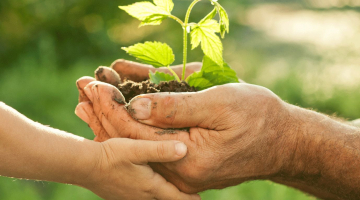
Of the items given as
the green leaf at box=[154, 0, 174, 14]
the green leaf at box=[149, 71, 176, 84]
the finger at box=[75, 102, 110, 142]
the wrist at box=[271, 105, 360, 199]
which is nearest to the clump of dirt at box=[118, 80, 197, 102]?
the green leaf at box=[149, 71, 176, 84]

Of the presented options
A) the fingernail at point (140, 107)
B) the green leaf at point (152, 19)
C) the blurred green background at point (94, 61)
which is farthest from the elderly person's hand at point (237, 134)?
the blurred green background at point (94, 61)

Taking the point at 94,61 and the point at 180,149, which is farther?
the point at 94,61

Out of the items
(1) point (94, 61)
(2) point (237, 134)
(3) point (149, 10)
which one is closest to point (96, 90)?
(3) point (149, 10)

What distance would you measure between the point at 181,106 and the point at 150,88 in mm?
206

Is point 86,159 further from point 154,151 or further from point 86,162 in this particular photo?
point 154,151

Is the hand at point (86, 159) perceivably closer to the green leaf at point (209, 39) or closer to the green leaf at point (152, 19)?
the green leaf at point (209, 39)

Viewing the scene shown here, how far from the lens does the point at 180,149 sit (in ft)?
5.14

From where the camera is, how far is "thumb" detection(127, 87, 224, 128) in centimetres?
155

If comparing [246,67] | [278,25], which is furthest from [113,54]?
[278,25]

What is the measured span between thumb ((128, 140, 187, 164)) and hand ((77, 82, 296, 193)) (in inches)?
2.8

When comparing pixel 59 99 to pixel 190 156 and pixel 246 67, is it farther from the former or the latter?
pixel 190 156

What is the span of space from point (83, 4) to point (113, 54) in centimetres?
73

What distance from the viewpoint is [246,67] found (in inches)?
206

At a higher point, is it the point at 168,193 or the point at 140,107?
the point at 140,107
